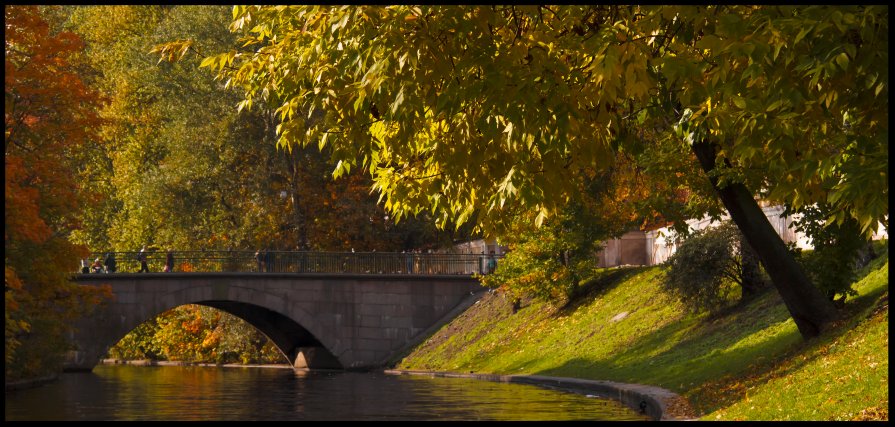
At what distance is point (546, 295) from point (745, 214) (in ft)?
68.6

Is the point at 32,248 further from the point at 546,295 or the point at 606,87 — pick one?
the point at 606,87

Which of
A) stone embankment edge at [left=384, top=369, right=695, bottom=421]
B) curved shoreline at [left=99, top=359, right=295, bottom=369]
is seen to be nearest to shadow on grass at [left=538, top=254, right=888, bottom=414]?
stone embankment edge at [left=384, top=369, right=695, bottom=421]

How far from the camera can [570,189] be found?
16.4 m

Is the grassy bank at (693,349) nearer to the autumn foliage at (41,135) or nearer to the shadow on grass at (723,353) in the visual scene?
A: the shadow on grass at (723,353)

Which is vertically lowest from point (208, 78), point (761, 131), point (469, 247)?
point (761, 131)

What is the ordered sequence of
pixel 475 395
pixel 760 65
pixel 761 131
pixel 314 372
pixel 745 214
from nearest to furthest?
pixel 760 65 → pixel 761 131 → pixel 745 214 → pixel 475 395 → pixel 314 372

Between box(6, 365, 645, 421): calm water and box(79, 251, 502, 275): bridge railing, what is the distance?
934cm

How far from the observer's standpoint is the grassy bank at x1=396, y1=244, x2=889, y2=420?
17.7 m

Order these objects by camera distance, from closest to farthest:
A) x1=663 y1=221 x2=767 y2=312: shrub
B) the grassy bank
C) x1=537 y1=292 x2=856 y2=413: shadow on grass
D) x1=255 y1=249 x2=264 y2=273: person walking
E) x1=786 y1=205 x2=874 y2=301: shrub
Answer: the grassy bank → x1=786 y1=205 x2=874 y2=301: shrub → x1=537 y1=292 x2=856 y2=413: shadow on grass → x1=663 y1=221 x2=767 y2=312: shrub → x1=255 y1=249 x2=264 y2=273: person walking

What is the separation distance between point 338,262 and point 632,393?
2816 centimetres

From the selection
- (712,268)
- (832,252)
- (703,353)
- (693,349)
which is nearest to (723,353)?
(703,353)

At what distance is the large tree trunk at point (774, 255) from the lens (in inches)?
895

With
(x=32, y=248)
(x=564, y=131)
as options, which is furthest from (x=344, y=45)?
(x=32, y=248)

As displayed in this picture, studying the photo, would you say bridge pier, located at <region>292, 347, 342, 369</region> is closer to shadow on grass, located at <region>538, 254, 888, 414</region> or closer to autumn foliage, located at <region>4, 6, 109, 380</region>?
autumn foliage, located at <region>4, 6, 109, 380</region>
